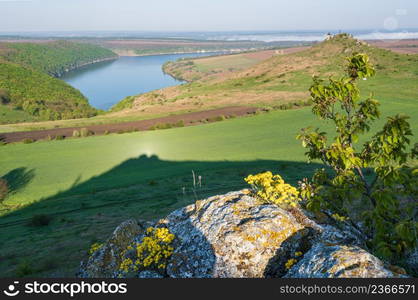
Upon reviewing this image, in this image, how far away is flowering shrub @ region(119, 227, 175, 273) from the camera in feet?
25.3

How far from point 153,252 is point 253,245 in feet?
8.43

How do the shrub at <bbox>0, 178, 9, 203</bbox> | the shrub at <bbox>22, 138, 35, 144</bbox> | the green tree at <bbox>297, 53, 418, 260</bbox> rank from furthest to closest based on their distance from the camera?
1. the shrub at <bbox>22, 138, 35, 144</bbox>
2. the shrub at <bbox>0, 178, 9, 203</bbox>
3. the green tree at <bbox>297, 53, 418, 260</bbox>

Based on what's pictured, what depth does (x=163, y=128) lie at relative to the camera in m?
44.2

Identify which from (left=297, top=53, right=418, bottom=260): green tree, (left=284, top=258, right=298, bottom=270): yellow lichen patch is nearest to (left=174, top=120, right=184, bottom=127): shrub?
(left=297, top=53, right=418, bottom=260): green tree

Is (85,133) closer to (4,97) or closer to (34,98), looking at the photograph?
(4,97)

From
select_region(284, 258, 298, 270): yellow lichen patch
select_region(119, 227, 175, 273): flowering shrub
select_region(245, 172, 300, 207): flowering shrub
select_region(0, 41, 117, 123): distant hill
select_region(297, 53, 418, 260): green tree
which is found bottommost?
select_region(0, 41, 117, 123): distant hill

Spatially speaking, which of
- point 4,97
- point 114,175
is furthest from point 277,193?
point 4,97

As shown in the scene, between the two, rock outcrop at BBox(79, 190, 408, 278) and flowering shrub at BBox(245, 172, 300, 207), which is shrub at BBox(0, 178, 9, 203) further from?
flowering shrub at BBox(245, 172, 300, 207)

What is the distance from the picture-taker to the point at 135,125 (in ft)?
153

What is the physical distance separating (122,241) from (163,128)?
3562cm

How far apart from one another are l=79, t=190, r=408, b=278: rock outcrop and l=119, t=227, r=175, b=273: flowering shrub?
0.16 meters

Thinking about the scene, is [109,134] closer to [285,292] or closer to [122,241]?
[122,241]

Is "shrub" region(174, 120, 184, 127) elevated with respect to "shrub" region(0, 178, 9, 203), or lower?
elevated

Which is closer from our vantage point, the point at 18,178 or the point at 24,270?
the point at 24,270
